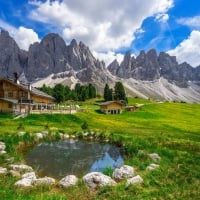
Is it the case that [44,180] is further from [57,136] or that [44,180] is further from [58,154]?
[57,136]

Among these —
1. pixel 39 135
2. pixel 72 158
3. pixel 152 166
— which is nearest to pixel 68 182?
pixel 152 166

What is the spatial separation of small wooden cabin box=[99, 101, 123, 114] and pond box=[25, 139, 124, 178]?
182 ft

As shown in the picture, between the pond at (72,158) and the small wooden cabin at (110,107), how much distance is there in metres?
55.4

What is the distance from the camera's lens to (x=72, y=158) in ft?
109

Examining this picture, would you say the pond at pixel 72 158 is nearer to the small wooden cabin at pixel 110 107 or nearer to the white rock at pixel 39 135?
the white rock at pixel 39 135

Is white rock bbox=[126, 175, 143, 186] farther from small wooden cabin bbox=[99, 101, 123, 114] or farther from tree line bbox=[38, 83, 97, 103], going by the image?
Answer: tree line bbox=[38, 83, 97, 103]

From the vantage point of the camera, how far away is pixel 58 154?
34969 mm

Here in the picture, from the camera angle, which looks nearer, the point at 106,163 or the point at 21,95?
the point at 106,163

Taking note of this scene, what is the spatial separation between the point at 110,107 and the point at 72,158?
2686 inches

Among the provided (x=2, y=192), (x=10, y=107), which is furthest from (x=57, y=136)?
(x=10, y=107)


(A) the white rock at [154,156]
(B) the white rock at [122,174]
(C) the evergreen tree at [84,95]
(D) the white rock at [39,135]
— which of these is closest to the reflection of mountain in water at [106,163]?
(A) the white rock at [154,156]

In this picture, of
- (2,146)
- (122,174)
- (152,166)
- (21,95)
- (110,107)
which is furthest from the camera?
(110,107)

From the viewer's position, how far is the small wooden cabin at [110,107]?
9975 cm

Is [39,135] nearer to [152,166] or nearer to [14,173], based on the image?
[14,173]
